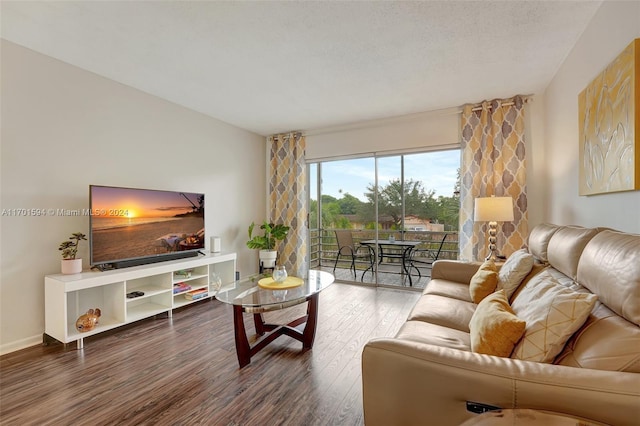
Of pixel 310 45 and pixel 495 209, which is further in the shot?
pixel 495 209

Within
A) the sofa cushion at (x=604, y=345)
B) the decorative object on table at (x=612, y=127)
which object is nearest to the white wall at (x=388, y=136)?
the decorative object on table at (x=612, y=127)

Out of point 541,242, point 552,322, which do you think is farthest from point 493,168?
point 552,322

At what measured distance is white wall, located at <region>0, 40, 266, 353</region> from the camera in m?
2.37

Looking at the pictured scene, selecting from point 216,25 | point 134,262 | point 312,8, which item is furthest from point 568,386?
point 134,262

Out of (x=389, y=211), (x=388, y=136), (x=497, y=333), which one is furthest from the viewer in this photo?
(x=389, y=211)

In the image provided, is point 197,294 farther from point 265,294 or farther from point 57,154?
point 57,154

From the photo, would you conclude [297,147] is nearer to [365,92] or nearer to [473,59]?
[365,92]

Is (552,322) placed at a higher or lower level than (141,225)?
lower

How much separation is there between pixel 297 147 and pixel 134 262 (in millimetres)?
2974

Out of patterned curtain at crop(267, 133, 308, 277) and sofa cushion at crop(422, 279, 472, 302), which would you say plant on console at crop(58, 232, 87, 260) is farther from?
sofa cushion at crop(422, 279, 472, 302)

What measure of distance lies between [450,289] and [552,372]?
160 cm

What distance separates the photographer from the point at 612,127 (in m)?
1.70

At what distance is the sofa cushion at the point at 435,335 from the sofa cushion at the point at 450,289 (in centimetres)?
64

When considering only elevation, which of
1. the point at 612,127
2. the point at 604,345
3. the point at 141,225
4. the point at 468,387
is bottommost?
the point at 468,387
